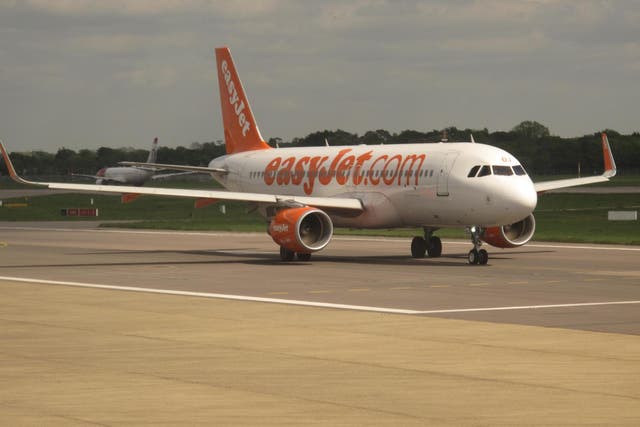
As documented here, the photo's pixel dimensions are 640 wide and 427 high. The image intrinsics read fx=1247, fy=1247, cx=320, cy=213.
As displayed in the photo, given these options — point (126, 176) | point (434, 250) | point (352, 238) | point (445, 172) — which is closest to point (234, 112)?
point (352, 238)

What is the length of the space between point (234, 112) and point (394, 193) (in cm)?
1418

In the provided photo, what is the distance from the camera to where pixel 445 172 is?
40094 millimetres

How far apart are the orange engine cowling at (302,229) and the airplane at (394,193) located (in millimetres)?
32

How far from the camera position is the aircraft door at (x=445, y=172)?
3988cm

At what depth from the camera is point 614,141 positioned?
6201 inches

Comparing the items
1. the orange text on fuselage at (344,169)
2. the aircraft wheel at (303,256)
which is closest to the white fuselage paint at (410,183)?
the orange text on fuselage at (344,169)

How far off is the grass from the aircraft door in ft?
40.9

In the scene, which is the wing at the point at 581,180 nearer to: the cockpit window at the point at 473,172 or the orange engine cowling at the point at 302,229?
the cockpit window at the point at 473,172

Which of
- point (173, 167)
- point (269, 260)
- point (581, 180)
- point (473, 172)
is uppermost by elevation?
Result: point (173, 167)

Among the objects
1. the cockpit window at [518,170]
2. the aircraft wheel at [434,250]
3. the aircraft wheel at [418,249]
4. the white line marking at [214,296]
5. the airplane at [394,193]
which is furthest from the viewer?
the aircraft wheel at [434,250]

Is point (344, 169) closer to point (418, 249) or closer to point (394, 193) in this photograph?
point (394, 193)

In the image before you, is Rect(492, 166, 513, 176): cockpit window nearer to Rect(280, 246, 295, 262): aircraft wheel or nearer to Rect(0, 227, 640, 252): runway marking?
Rect(280, 246, 295, 262): aircraft wheel

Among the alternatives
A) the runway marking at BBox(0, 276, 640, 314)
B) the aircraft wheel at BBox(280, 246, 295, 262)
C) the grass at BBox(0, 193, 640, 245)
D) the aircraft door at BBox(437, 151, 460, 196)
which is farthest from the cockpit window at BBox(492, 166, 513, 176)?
the runway marking at BBox(0, 276, 640, 314)

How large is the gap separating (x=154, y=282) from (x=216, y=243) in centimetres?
2279
